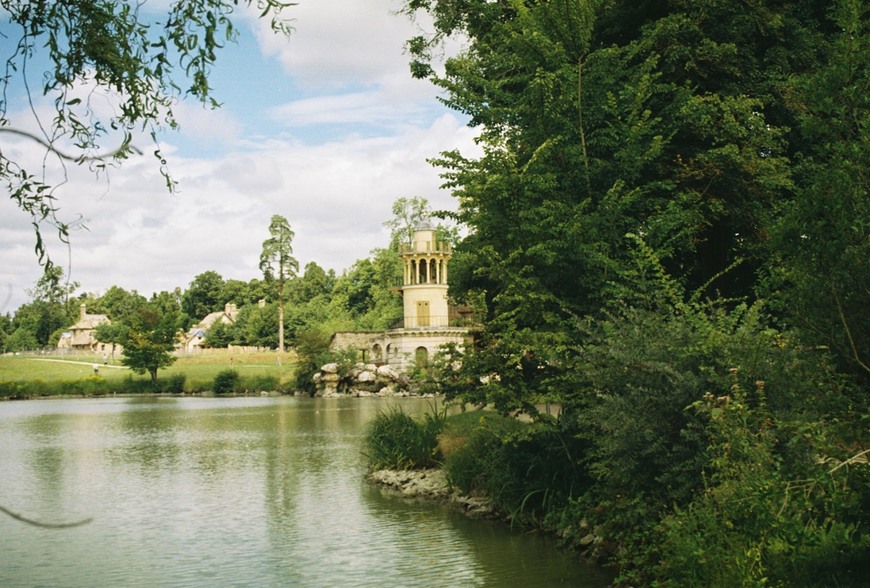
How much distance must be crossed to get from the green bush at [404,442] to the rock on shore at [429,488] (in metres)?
0.39

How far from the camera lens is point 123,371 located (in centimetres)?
7738

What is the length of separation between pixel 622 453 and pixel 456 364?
5790 millimetres

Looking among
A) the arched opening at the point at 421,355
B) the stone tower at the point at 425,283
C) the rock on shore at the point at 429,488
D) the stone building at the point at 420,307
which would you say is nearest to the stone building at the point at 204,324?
the stone building at the point at 420,307

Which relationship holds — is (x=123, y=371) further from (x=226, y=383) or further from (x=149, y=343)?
(x=226, y=383)

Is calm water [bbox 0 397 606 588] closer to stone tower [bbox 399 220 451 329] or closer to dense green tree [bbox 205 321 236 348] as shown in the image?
stone tower [bbox 399 220 451 329]

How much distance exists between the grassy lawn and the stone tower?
1092 cm

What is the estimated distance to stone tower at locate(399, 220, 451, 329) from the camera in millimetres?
62906

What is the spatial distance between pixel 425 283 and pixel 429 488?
47.0 metres

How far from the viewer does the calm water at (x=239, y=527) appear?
10.9 meters

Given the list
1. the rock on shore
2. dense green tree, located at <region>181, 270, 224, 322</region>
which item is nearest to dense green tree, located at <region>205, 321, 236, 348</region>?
dense green tree, located at <region>181, 270, 224, 322</region>

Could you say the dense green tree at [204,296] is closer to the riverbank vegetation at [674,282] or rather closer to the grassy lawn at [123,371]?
the grassy lawn at [123,371]

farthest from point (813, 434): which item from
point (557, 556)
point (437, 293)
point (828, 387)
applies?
point (437, 293)

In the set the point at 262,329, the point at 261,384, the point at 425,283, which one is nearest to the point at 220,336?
the point at 262,329

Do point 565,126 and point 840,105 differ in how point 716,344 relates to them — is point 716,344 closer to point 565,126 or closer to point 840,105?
point 840,105
